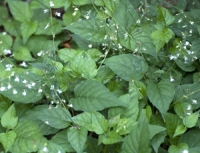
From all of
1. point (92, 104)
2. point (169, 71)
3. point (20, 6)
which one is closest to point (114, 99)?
point (92, 104)

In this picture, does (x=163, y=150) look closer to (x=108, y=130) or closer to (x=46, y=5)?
(x=108, y=130)

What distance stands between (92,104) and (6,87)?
0.60 metres

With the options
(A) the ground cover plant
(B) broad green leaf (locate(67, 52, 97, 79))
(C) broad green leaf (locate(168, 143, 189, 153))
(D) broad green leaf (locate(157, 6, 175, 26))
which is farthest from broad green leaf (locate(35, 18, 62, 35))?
(C) broad green leaf (locate(168, 143, 189, 153))

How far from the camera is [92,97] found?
7.95ft

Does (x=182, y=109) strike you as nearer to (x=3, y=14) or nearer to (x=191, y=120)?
(x=191, y=120)

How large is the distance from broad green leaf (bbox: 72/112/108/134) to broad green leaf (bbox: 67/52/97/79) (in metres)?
0.34

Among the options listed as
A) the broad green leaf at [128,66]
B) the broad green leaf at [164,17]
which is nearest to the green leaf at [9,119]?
the broad green leaf at [128,66]

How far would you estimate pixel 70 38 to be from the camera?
340 centimetres

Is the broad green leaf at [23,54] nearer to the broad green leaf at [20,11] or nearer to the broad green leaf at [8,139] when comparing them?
the broad green leaf at [20,11]

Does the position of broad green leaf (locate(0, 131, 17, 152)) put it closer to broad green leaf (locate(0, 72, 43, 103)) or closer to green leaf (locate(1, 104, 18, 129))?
green leaf (locate(1, 104, 18, 129))

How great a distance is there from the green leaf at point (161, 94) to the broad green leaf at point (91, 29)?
22.6 inches

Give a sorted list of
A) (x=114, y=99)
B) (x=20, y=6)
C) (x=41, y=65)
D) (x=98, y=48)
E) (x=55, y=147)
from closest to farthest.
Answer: (x=55, y=147), (x=114, y=99), (x=41, y=65), (x=98, y=48), (x=20, y=6)

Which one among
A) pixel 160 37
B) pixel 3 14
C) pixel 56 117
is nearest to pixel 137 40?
pixel 160 37

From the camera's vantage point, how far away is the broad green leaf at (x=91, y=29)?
276 centimetres
